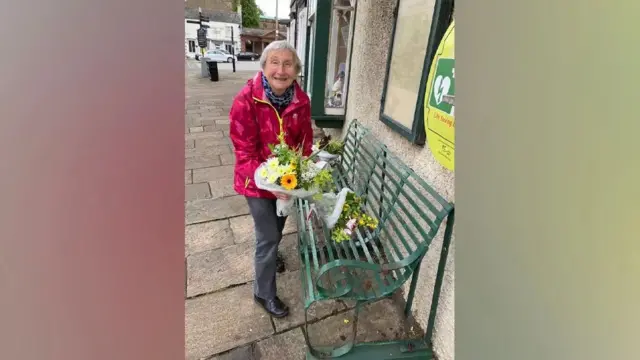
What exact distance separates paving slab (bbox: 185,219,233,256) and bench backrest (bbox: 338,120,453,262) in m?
1.21

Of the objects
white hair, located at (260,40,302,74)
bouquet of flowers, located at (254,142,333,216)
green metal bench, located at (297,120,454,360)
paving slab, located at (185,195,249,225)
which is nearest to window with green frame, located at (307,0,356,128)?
paving slab, located at (185,195,249,225)

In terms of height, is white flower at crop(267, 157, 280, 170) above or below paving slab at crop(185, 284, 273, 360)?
above

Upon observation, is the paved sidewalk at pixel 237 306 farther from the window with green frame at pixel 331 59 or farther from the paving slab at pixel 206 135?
the paving slab at pixel 206 135

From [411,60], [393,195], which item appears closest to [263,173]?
[393,195]

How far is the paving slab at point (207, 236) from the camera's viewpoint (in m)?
3.08

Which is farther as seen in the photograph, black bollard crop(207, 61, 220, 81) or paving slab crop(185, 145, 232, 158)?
black bollard crop(207, 61, 220, 81)

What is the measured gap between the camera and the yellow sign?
71.9 inches

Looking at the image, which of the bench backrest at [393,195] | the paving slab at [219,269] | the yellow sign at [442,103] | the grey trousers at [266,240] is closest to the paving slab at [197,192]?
the paving slab at [219,269]

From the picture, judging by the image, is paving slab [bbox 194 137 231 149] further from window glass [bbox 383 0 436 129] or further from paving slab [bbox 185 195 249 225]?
window glass [bbox 383 0 436 129]

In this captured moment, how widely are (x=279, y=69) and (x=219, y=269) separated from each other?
162 centimetres
